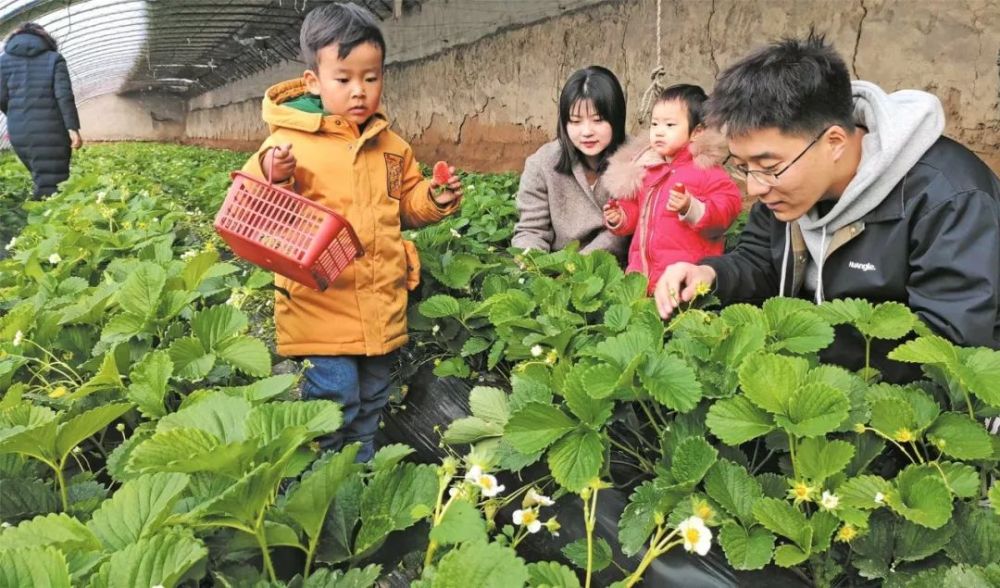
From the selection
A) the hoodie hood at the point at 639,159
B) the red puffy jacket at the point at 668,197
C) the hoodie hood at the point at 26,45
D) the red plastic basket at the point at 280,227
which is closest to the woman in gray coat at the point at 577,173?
the hoodie hood at the point at 639,159

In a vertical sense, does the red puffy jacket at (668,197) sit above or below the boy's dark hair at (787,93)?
below

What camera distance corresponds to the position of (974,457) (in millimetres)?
1186

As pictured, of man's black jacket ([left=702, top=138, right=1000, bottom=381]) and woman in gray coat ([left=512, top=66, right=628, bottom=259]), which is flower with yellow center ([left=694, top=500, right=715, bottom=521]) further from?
woman in gray coat ([left=512, top=66, right=628, bottom=259])

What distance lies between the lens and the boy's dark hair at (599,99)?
313cm

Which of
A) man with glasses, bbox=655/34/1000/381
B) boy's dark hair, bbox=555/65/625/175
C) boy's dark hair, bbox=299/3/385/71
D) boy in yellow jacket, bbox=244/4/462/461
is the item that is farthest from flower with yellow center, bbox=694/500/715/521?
boy's dark hair, bbox=555/65/625/175

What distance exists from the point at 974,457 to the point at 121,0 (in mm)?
19579

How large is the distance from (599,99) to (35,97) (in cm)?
548

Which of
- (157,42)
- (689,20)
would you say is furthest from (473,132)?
(157,42)

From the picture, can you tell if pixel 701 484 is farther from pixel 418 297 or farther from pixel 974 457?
pixel 418 297

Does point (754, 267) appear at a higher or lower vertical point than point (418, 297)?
higher

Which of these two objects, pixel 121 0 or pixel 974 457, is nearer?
pixel 974 457

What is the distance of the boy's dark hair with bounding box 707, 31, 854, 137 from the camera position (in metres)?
1.75

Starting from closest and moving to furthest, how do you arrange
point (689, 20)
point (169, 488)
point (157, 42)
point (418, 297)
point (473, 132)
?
point (169, 488)
point (418, 297)
point (689, 20)
point (473, 132)
point (157, 42)

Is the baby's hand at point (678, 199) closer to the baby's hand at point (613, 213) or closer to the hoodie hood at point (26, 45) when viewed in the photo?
the baby's hand at point (613, 213)
